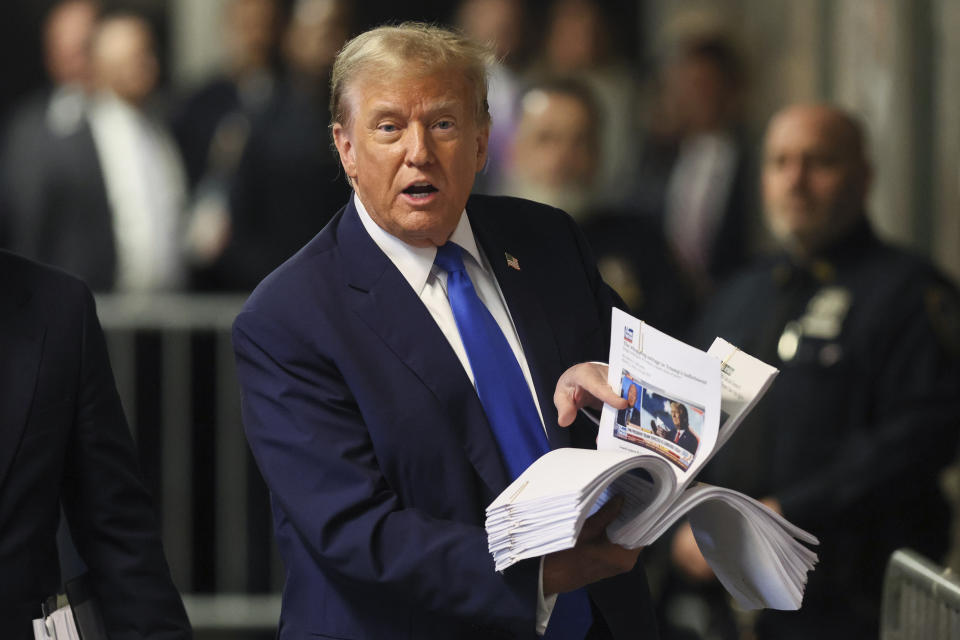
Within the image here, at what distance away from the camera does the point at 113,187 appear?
7.27m

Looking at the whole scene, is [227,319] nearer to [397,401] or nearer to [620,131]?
[620,131]

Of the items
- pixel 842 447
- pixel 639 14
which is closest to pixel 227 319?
pixel 842 447

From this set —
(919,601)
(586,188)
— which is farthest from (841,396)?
(919,601)

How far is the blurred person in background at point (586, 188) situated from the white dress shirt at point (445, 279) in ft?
9.22

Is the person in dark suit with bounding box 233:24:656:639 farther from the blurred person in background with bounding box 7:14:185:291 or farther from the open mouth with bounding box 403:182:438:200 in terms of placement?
the blurred person in background with bounding box 7:14:185:291

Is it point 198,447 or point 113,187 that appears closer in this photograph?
point 198,447

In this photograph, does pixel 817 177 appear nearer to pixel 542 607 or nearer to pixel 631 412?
pixel 631 412

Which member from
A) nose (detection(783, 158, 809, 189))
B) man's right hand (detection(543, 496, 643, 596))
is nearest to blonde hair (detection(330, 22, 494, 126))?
man's right hand (detection(543, 496, 643, 596))

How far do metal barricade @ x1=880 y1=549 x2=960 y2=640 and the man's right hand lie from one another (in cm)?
79

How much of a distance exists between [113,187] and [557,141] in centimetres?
242

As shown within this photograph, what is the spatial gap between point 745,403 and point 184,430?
435cm

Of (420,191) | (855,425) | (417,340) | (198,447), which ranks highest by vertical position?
(420,191)

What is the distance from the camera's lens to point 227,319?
662 cm

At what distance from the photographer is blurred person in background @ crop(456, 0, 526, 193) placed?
7.31 meters
